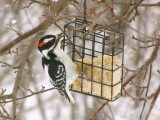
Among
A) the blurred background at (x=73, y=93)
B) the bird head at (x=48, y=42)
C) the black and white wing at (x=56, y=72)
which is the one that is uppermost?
the bird head at (x=48, y=42)

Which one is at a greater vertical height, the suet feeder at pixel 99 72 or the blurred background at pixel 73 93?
the suet feeder at pixel 99 72

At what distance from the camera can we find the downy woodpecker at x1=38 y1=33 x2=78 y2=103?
13.3 ft

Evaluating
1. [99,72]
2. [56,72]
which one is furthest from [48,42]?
[99,72]

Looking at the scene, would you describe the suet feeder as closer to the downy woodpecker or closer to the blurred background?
the downy woodpecker

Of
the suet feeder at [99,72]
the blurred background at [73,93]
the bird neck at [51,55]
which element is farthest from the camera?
the blurred background at [73,93]

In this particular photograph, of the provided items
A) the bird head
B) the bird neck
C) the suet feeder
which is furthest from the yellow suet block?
the bird head

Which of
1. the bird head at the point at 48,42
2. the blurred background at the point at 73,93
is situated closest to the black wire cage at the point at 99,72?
the bird head at the point at 48,42

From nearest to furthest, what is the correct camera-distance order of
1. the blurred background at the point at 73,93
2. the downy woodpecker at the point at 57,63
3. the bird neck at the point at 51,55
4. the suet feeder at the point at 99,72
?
the suet feeder at the point at 99,72
the downy woodpecker at the point at 57,63
the bird neck at the point at 51,55
the blurred background at the point at 73,93

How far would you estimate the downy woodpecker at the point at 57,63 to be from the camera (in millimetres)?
4059

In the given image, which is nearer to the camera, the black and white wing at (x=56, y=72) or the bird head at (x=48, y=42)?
the bird head at (x=48, y=42)

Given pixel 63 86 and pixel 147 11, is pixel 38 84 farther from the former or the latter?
pixel 63 86

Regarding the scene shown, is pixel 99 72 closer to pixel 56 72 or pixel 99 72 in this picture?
pixel 99 72

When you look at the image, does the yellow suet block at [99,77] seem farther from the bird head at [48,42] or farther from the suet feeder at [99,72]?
the bird head at [48,42]

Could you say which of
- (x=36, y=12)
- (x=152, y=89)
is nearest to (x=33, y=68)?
(x=36, y=12)
